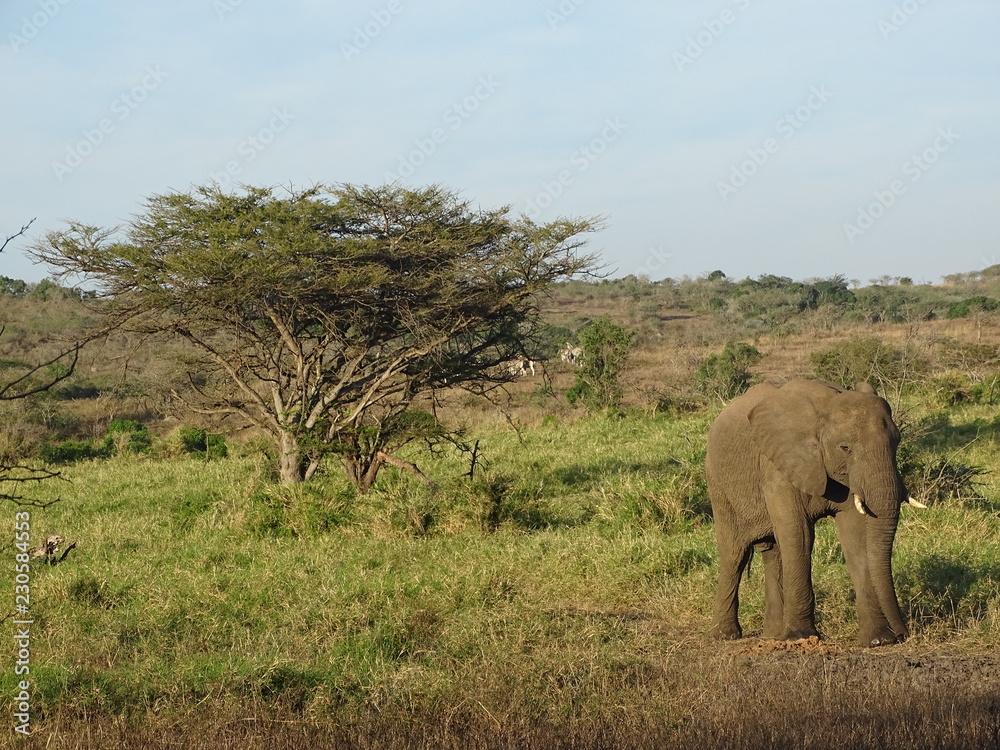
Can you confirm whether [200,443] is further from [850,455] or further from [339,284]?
[850,455]

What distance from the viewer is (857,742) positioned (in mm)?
4867

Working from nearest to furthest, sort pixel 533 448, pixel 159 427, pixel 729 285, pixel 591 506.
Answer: pixel 591 506, pixel 533 448, pixel 159 427, pixel 729 285

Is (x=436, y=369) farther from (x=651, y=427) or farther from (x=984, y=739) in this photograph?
(x=984, y=739)

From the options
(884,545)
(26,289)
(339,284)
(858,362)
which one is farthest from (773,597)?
(26,289)

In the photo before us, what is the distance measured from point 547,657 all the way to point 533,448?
10907 millimetres

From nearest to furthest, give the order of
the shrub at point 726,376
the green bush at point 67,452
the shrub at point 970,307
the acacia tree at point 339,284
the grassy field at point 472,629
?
the grassy field at point 472,629, the acacia tree at point 339,284, the green bush at point 67,452, the shrub at point 726,376, the shrub at point 970,307

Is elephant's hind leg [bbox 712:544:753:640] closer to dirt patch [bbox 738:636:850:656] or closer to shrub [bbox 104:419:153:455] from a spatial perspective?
dirt patch [bbox 738:636:850:656]

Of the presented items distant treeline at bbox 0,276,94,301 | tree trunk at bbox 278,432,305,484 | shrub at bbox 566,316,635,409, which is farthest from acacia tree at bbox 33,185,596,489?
distant treeline at bbox 0,276,94,301

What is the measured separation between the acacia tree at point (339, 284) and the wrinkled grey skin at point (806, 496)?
19.9 feet

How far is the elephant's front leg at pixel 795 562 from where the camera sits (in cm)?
702

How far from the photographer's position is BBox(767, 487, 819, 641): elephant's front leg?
702 centimetres

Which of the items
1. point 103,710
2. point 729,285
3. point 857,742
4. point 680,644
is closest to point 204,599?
point 103,710

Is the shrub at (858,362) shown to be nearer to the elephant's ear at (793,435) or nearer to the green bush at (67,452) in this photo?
the green bush at (67,452)

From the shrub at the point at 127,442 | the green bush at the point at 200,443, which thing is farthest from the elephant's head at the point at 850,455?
the shrub at the point at 127,442
